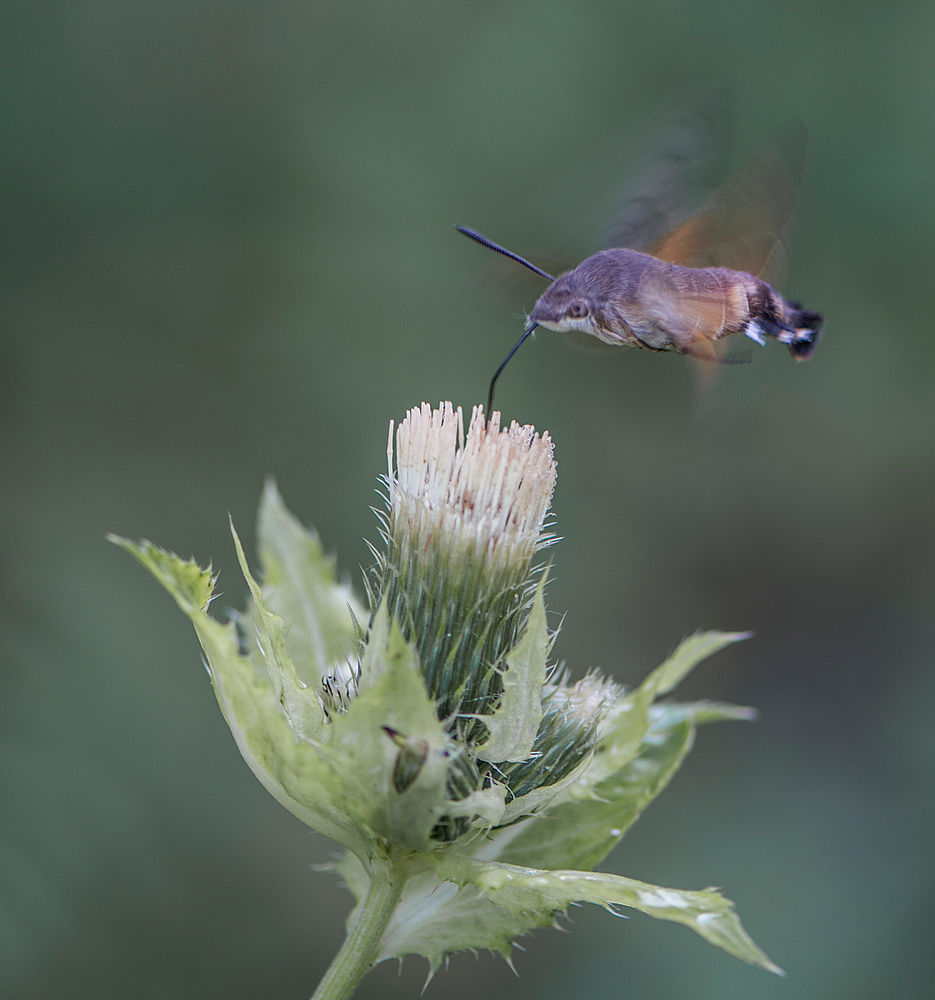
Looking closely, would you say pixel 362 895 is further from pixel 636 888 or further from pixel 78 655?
pixel 78 655

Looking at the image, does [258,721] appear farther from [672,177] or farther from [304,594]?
[672,177]

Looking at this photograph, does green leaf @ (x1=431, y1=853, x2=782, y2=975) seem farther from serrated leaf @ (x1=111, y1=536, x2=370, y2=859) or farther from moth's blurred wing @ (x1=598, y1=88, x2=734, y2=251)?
moth's blurred wing @ (x1=598, y1=88, x2=734, y2=251)

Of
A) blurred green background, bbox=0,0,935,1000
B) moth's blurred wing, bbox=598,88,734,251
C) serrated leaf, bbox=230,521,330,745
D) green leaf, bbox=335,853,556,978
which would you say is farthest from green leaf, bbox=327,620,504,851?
blurred green background, bbox=0,0,935,1000

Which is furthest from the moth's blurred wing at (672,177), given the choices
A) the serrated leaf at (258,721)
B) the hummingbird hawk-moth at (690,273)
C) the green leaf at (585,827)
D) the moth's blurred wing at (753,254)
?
the serrated leaf at (258,721)

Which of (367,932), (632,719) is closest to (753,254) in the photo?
(632,719)

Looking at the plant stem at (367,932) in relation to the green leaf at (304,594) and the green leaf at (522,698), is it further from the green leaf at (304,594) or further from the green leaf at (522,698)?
the green leaf at (304,594)

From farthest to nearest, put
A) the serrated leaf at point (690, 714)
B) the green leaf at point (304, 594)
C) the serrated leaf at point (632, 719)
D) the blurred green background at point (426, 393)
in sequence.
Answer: the blurred green background at point (426, 393), the green leaf at point (304, 594), the serrated leaf at point (690, 714), the serrated leaf at point (632, 719)
